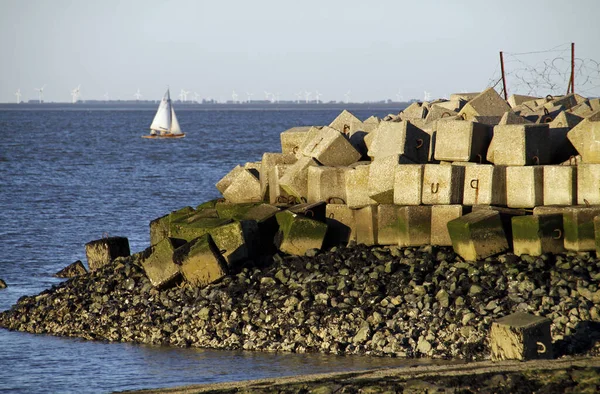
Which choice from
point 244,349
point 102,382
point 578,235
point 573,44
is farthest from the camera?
point 573,44

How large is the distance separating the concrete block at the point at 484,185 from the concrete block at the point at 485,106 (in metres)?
3.13

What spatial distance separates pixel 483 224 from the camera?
49.3ft

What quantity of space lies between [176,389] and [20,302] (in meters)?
6.89

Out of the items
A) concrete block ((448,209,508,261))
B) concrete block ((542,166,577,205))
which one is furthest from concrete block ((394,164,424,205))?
concrete block ((542,166,577,205))

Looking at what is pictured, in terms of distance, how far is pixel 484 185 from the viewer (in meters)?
15.7

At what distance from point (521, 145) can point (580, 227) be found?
5.76 feet

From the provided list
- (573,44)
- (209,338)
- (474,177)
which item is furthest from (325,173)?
(573,44)

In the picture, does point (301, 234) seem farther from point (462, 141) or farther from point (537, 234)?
point (537, 234)

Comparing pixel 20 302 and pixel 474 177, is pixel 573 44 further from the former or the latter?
pixel 20 302

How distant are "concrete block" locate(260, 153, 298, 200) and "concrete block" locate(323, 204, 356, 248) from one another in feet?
6.99

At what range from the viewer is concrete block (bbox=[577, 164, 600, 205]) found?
15234mm

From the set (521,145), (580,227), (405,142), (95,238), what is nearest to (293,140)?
(405,142)

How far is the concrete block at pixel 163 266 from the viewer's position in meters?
15.9

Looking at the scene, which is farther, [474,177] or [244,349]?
[474,177]
